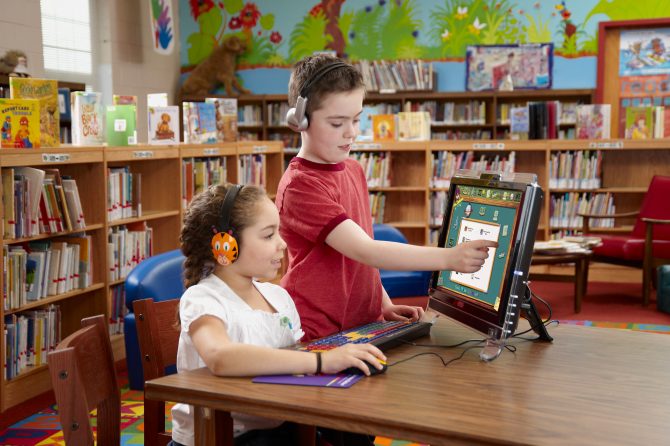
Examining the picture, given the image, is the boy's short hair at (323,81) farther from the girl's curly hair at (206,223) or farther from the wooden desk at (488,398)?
the wooden desk at (488,398)

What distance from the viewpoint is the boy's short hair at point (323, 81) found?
6.06 feet

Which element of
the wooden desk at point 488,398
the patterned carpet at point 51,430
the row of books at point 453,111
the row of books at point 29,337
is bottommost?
the patterned carpet at point 51,430

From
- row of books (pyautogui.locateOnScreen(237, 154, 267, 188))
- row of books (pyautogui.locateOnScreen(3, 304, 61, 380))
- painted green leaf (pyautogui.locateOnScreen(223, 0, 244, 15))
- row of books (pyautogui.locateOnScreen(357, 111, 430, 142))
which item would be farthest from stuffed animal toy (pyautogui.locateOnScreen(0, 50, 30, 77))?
painted green leaf (pyautogui.locateOnScreen(223, 0, 244, 15))

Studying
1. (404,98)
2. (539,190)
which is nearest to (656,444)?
(539,190)

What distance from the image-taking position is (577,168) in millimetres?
7367

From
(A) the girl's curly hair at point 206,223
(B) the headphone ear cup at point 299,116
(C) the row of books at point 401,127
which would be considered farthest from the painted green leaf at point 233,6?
(A) the girl's curly hair at point 206,223

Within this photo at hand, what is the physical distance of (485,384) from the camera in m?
1.53

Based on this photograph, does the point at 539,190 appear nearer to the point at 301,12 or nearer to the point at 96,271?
the point at 96,271

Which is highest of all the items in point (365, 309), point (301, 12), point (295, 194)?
point (301, 12)

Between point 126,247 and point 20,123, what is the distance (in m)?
1.16

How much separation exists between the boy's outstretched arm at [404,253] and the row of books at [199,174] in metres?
3.50

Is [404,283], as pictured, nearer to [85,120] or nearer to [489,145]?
[85,120]

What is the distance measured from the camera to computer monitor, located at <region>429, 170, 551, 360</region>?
64.6 inches

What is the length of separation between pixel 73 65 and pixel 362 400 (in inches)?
322
